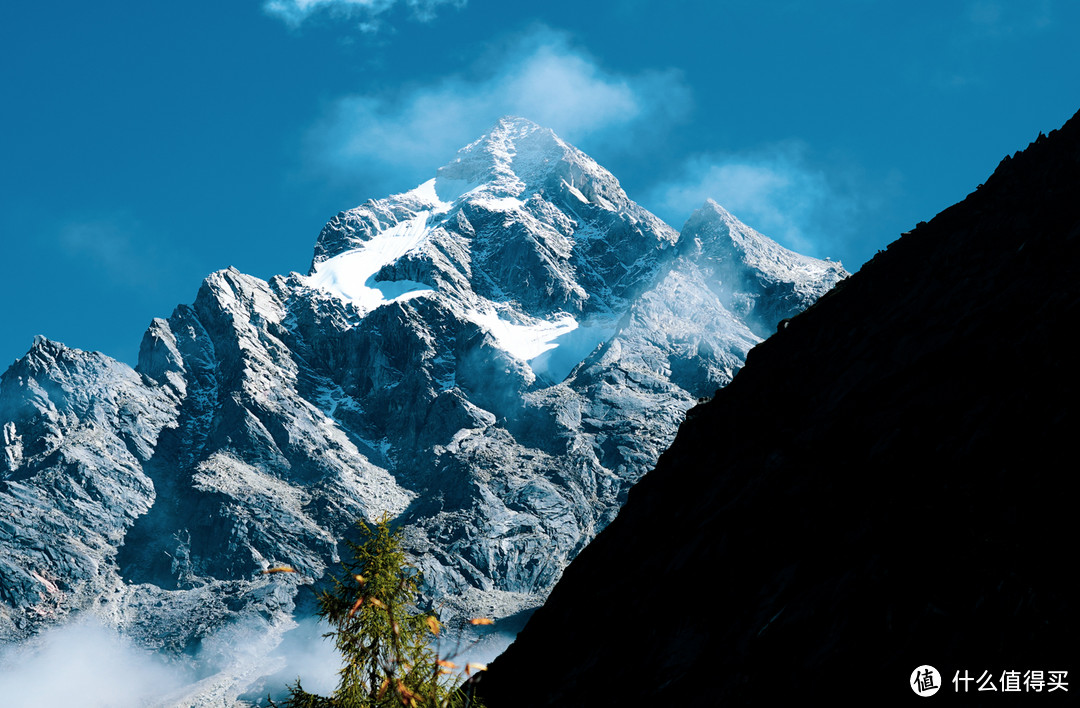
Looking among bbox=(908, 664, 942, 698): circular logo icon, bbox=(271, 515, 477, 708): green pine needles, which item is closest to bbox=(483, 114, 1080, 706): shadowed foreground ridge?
bbox=(908, 664, 942, 698): circular logo icon

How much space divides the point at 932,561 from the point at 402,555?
44.0ft

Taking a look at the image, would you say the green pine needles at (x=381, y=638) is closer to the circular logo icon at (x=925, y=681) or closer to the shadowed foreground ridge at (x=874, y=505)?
the circular logo icon at (x=925, y=681)

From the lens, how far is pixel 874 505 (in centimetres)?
2553

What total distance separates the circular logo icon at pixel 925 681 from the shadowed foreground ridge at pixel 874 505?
209mm

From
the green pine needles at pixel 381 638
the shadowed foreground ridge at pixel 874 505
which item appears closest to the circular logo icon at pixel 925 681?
the shadowed foreground ridge at pixel 874 505

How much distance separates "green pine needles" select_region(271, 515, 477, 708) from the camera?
15.2m

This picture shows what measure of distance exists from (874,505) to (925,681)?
7038mm

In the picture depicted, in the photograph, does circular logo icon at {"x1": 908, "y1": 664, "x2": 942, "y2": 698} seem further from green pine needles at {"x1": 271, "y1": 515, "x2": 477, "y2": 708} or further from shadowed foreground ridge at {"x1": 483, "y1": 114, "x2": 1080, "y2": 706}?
green pine needles at {"x1": 271, "y1": 515, "x2": 477, "y2": 708}

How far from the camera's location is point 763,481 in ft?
106

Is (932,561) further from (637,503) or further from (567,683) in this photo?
(637,503)

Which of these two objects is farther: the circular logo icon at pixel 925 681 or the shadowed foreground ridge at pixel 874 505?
the shadowed foreground ridge at pixel 874 505

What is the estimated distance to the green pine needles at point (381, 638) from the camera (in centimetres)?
1521

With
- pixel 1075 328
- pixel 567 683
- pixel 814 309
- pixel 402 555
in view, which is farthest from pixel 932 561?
pixel 814 309

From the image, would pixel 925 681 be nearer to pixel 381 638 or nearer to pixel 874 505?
pixel 874 505
